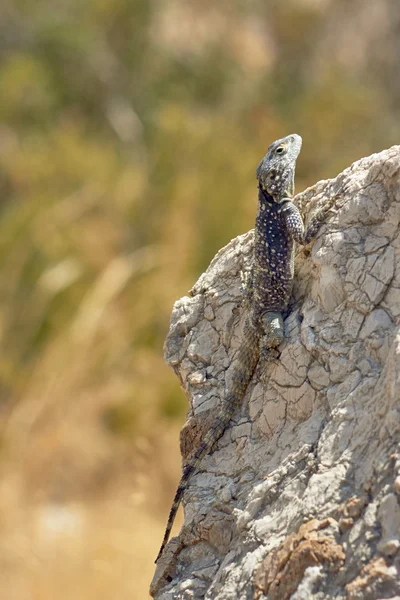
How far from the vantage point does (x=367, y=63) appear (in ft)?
69.9

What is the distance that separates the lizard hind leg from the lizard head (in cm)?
72

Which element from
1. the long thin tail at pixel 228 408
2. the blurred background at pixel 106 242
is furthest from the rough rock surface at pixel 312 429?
the blurred background at pixel 106 242

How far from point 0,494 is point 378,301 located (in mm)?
6825

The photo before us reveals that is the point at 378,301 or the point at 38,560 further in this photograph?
the point at 38,560

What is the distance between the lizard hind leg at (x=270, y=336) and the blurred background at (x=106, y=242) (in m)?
1.52

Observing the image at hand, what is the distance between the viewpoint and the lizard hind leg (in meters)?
3.43

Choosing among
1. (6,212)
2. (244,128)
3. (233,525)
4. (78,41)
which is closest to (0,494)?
(6,212)

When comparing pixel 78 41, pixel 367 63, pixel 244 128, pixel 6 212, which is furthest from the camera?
pixel 367 63

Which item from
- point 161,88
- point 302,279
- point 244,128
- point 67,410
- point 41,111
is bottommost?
Answer: point 302,279

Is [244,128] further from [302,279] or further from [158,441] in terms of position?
[302,279]

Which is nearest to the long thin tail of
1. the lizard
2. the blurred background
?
the lizard

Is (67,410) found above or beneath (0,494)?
above

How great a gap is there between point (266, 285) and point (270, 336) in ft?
0.95

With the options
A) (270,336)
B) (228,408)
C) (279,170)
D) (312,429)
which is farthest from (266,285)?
(312,429)
